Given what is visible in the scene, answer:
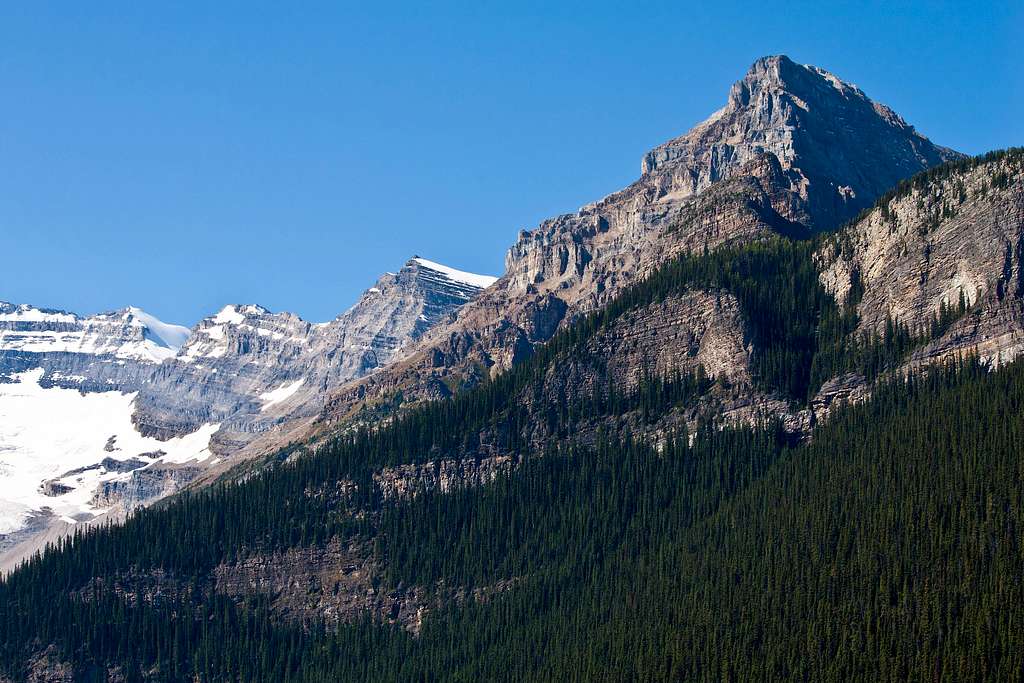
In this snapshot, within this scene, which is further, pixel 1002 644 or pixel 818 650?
pixel 818 650

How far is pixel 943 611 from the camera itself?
192 metres

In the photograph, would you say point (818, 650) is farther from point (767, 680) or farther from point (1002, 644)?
point (1002, 644)

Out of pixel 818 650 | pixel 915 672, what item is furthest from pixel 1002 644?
pixel 818 650

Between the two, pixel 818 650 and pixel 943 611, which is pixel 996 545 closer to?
pixel 943 611

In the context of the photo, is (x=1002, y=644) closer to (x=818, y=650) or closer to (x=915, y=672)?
(x=915, y=672)

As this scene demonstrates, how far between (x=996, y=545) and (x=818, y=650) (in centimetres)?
2338

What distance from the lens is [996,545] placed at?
19712 cm

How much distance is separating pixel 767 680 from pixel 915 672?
1987 cm

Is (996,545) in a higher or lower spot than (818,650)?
higher

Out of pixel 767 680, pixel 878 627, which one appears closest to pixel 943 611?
pixel 878 627

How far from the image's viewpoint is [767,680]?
19962 centimetres

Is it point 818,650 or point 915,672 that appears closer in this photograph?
point 915,672

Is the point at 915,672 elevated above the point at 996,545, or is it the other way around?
the point at 996,545

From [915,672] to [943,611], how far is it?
934 cm
